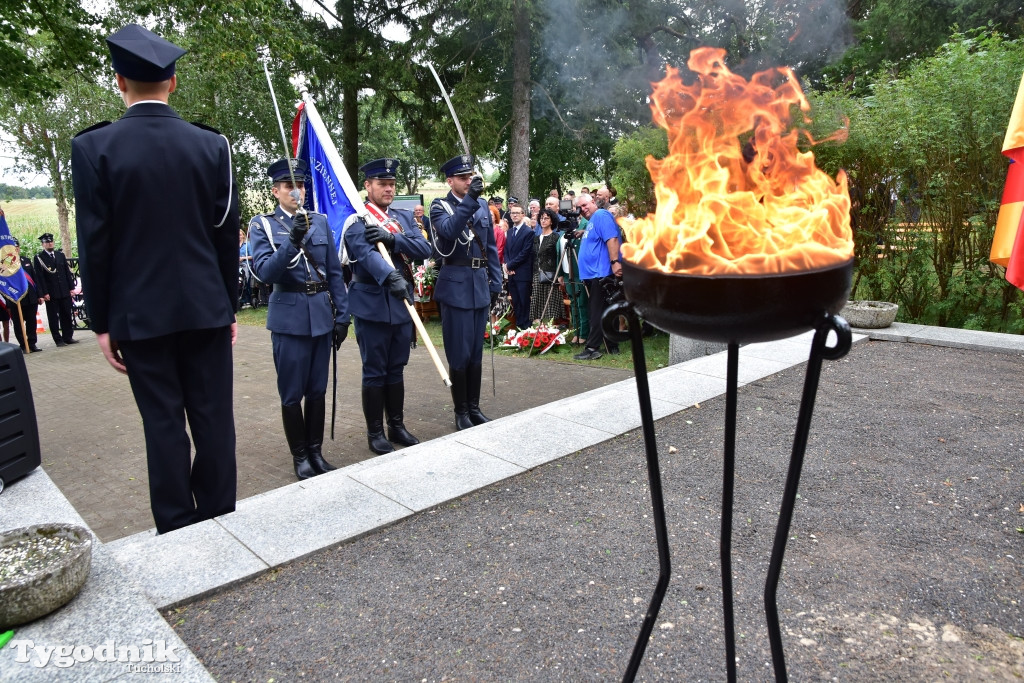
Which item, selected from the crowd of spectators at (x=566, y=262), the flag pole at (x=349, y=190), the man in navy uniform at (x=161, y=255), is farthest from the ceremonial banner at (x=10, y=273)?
the man in navy uniform at (x=161, y=255)

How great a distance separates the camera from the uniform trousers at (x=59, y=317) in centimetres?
1341

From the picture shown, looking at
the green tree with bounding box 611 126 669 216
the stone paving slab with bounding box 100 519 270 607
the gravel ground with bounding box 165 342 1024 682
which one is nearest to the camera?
the gravel ground with bounding box 165 342 1024 682

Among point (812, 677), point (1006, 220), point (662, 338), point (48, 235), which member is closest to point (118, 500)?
point (812, 677)

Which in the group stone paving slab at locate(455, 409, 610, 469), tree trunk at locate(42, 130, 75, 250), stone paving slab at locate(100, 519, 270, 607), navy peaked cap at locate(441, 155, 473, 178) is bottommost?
stone paving slab at locate(100, 519, 270, 607)

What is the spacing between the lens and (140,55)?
3053mm

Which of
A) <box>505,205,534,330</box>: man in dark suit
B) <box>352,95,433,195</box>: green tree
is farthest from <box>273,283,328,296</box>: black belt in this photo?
<box>352,95,433,195</box>: green tree

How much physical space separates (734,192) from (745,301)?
559 millimetres

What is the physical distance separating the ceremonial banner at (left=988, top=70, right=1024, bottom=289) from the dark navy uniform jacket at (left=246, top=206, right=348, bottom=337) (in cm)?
408

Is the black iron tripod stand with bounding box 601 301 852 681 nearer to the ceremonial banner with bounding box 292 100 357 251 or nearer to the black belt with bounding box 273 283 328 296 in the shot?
the black belt with bounding box 273 283 328 296

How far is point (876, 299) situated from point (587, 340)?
12.7 feet

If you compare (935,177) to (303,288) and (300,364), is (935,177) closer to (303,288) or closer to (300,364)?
(303,288)

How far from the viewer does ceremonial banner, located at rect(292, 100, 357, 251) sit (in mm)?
5559

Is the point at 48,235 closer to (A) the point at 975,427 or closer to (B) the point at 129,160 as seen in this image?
(B) the point at 129,160

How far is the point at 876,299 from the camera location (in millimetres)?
9453
